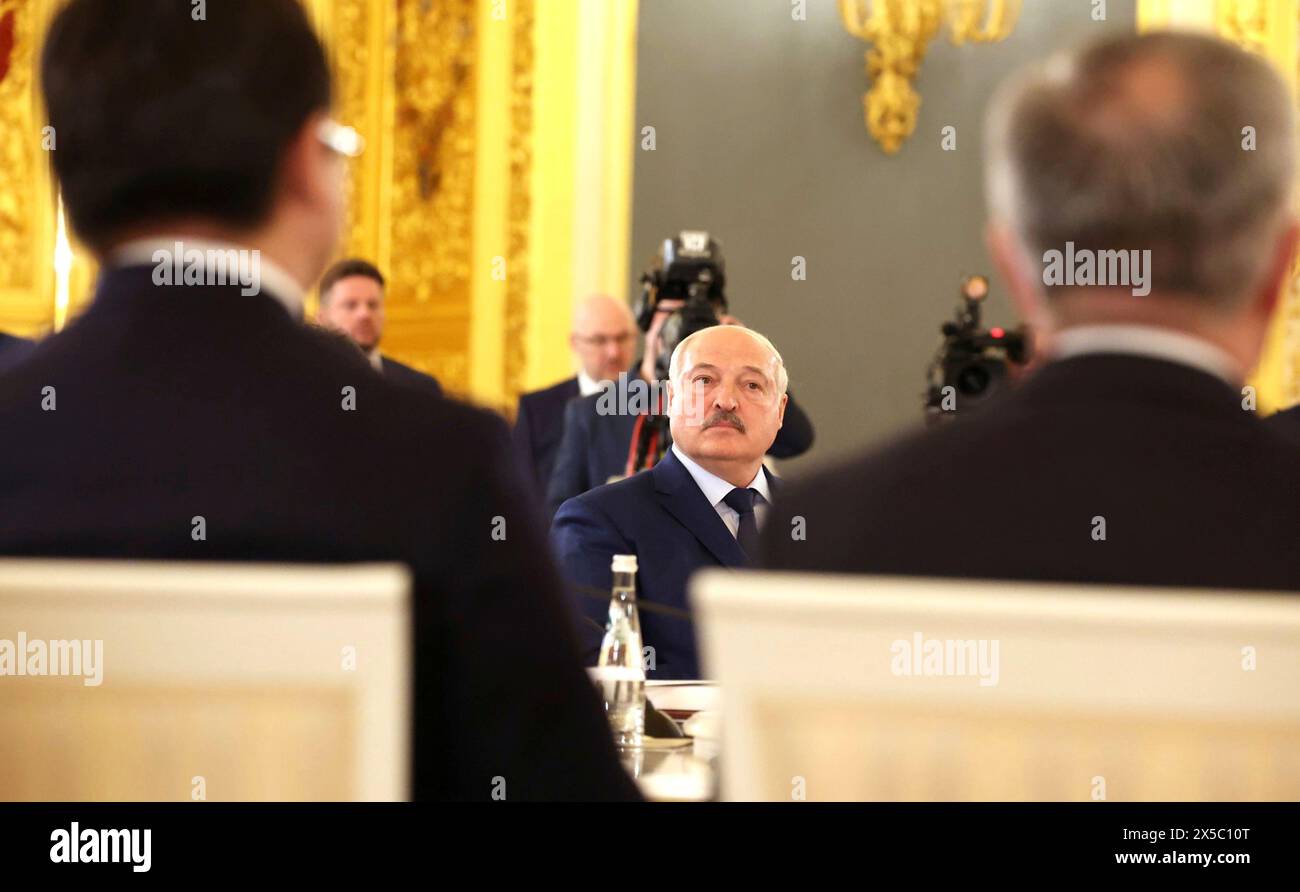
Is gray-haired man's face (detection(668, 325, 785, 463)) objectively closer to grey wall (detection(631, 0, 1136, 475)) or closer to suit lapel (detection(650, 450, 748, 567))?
suit lapel (detection(650, 450, 748, 567))

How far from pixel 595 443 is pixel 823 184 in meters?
2.75

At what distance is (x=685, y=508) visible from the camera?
129 inches

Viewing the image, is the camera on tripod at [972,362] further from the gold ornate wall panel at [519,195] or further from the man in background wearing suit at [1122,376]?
the man in background wearing suit at [1122,376]

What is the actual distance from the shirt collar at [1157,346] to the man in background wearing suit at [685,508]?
1.81 meters

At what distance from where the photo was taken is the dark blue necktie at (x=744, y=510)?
11.0 feet

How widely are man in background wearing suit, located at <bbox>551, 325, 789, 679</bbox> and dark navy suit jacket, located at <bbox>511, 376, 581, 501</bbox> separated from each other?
2204mm

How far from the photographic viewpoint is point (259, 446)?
1207 mm

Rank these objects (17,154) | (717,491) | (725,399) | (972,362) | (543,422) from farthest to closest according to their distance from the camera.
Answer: (17,154) → (543,422) → (972,362) → (725,399) → (717,491)

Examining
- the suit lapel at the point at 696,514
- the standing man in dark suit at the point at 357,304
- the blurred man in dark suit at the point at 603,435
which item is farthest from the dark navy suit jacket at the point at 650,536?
the standing man in dark suit at the point at 357,304

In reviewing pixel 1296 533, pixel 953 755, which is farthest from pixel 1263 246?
pixel 953 755

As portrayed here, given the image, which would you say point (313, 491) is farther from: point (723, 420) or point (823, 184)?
point (823, 184)

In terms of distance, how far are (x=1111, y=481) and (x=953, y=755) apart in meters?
0.23

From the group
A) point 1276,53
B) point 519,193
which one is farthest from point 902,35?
point 519,193

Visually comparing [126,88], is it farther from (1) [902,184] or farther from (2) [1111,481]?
(1) [902,184]
